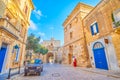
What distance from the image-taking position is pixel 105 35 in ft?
33.8

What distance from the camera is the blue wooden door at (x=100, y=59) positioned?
1032cm

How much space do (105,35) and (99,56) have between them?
2986 mm

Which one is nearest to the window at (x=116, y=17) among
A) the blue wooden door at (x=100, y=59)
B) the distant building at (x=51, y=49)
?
the blue wooden door at (x=100, y=59)

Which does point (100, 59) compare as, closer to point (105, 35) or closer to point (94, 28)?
point (105, 35)

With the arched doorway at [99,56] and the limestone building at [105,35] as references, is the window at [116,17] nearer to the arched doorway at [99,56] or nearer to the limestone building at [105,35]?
the limestone building at [105,35]

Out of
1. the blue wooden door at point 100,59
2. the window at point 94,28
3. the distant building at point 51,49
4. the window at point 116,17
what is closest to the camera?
the window at point 116,17

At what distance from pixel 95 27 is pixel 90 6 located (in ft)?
24.0

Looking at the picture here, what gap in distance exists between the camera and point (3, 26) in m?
6.75

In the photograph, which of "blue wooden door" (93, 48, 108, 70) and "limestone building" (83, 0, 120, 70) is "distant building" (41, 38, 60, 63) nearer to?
"limestone building" (83, 0, 120, 70)

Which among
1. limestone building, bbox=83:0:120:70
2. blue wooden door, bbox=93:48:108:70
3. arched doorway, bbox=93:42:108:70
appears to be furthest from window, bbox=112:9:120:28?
blue wooden door, bbox=93:48:108:70

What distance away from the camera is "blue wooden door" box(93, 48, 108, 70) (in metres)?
10.3

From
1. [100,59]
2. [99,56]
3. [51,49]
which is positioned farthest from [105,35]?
[51,49]

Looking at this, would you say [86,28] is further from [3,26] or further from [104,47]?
Result: [3,26]

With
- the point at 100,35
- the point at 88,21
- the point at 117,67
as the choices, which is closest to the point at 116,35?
the point at 100,35
